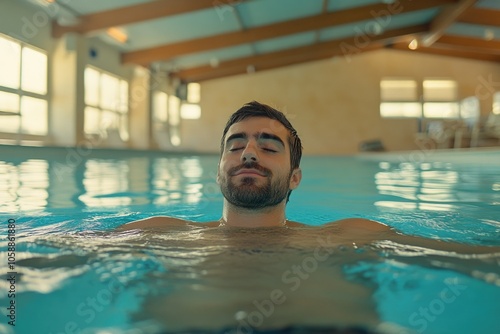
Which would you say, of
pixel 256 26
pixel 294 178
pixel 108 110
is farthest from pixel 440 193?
pixel 108 110

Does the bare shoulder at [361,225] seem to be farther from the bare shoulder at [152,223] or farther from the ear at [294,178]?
the bare shoulder at [152,223]

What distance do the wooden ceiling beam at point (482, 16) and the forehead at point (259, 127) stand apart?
1058 centimetres

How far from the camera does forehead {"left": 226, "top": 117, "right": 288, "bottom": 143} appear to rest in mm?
2031

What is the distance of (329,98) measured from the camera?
56.3ft

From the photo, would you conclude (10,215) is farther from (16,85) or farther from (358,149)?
(358,149)

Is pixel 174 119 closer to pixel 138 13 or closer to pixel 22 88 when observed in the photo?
pixel 138 13

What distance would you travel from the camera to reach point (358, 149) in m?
17.0

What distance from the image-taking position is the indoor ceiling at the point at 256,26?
27.8 ft

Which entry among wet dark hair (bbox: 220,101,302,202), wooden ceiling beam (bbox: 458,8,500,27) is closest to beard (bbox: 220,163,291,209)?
wet dark hair (bbox: 220,101,302,202)

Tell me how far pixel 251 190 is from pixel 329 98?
15.8 meters

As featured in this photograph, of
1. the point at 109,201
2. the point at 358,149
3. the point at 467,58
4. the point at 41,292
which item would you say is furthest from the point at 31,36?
the point at 467,58

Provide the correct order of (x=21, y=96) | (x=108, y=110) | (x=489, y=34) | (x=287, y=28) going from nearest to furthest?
(x=21, y=96)
(x=287, y=28)
(x=108, y=110)
(x=489, y=34)

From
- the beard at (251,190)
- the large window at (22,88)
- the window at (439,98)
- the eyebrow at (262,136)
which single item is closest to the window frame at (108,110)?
the large window at (22,88)

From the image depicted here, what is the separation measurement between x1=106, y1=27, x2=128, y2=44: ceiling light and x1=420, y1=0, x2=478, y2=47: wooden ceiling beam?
7.63 metres
